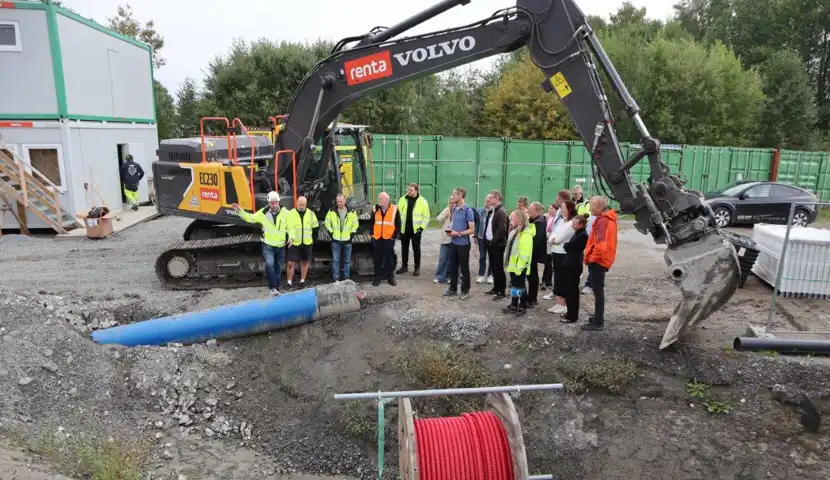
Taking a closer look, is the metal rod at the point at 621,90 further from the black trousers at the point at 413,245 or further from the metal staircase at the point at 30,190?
the metal staircase at the point at 30,190

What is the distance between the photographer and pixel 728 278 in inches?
257

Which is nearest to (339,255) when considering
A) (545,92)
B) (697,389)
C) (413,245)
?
(413,245)

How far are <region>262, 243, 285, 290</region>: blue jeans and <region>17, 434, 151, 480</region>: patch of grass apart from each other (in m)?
3.48

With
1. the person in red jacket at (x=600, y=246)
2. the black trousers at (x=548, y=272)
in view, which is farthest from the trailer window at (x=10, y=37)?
the person in red jacket at (x=600, y=246)

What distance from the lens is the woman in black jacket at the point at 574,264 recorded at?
766cm

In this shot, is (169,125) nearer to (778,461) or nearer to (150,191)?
(150,191)

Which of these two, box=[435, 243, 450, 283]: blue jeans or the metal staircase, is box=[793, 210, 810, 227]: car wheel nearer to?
box=[435, 243, 450, 283]: blue jeans

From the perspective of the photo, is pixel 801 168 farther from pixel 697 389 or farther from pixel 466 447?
pixel 466 447

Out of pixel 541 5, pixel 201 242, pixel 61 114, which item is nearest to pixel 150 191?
pixel 61 114

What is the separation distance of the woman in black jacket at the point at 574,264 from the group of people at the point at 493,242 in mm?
13

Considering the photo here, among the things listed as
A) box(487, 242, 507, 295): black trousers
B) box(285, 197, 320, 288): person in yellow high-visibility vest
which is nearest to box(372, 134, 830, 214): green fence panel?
box(285, 197, 320, 288): person in yellow high-visibility vest

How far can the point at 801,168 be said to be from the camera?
2389 cm

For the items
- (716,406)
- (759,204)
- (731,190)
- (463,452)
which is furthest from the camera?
(731,190)

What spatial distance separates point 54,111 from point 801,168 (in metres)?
27.1
